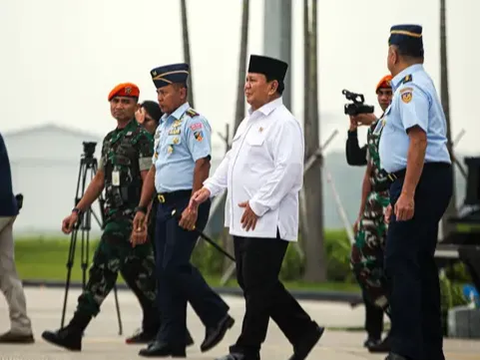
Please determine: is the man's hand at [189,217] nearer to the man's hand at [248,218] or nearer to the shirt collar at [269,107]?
the man's hand at [248,218]

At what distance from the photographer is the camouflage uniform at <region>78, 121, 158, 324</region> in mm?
11055

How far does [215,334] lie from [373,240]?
1.30m

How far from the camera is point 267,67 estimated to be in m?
9.32

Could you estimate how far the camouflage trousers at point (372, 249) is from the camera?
10.8 meters

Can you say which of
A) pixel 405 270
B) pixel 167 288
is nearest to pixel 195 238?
pixel 167 288

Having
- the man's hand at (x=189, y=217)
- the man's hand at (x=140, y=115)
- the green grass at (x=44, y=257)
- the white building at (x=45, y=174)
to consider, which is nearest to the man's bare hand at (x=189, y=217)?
the man's hand at (x=189, y=217)

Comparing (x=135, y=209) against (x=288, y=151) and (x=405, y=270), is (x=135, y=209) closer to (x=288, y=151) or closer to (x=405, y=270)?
(x=288, y=151)

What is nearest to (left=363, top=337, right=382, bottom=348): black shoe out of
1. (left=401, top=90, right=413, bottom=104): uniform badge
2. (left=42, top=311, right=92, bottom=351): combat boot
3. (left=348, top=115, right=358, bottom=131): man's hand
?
(left=348, top=115, right=358, bottom=131): man's hand

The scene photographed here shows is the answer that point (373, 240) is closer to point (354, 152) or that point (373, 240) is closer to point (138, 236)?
point (354, 152)

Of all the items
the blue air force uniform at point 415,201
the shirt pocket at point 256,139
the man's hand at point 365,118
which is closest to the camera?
the blue air force uniform at point 415,201

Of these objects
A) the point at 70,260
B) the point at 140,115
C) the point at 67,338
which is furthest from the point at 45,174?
the point at 67,338

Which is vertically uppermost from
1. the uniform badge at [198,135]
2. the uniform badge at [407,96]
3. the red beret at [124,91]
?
the uniform badge at [407,96]

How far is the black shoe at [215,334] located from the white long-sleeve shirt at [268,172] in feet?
4.11

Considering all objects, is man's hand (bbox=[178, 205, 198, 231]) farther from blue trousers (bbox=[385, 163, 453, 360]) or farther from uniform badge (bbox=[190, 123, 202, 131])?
blue trousers (bbox=[385, 163, 453, 360])
